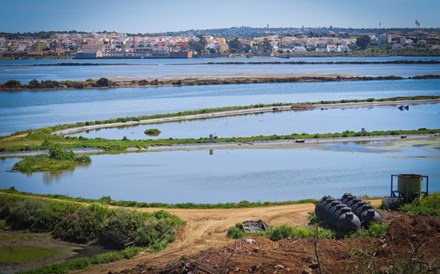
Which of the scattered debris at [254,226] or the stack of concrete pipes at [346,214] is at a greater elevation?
the stack of concrete pipes at [346,214]

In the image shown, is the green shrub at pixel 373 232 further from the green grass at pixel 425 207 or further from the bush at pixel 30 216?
the bush at pixel 30 216

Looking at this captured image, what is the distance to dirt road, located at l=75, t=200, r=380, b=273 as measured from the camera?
16438 mm

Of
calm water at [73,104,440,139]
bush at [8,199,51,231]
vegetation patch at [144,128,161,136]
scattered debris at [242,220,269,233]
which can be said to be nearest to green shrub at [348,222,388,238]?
scattered debris at [242,220,269,233]

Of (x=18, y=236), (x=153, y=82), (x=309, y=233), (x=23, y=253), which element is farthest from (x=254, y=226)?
(x=153, y=82)

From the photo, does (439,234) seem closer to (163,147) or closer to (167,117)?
(163,147)

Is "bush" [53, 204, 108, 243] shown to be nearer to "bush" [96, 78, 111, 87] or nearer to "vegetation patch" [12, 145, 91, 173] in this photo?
"vegetation patch" [12, 145, 91, 173]

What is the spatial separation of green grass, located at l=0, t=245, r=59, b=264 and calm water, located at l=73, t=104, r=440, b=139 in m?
20.5

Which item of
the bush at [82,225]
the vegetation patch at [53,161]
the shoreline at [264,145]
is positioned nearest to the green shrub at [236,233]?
the bush at [82,225]

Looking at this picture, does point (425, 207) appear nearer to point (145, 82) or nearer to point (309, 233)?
point (309, 233)

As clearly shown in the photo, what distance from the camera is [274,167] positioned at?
97.3 ft

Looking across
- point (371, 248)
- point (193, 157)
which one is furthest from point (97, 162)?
point (371, 248)

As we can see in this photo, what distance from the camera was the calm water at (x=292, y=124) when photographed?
1616 inches

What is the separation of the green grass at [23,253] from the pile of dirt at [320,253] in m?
3.82

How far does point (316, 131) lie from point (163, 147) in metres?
9.90
